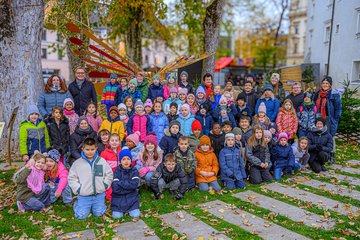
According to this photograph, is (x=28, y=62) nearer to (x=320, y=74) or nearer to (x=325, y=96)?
(x=325, y=96)

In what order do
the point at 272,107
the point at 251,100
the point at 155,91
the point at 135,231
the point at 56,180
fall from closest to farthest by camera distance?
1. the point at 135,231
2. the point at 56,180
3. the point at 272,107
4. the point at 251,100
5. the point at 155,91

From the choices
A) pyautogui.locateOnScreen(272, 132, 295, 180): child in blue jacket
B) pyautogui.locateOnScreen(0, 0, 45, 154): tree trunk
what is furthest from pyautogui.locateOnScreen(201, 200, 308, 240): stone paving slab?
pyautogui.locateOnScreen(0, 0, 45, 154): tree trunk

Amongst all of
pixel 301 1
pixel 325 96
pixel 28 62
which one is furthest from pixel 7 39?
pixel 301 1

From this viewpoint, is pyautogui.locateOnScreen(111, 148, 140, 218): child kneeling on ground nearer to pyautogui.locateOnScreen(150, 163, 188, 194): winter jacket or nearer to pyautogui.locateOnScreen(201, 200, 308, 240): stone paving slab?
pyautogui.locateOnScreen(150, 163, 188, 194): winter jacket

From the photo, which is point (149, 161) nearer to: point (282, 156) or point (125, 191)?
point (125, 191)

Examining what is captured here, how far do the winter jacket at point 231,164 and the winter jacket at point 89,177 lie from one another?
2352 millimetres

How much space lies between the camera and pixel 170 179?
569 cm

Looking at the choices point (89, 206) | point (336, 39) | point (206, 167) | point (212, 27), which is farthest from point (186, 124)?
point (336, 39)

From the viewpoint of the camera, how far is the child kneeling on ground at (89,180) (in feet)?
15.7

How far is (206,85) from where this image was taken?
28.2 feet

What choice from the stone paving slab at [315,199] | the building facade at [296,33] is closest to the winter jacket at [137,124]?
the stone paving slab at [315,199]

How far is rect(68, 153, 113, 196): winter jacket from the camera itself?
477 cm

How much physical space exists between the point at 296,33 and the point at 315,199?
50.3 m

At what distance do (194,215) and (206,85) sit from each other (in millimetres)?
4473
